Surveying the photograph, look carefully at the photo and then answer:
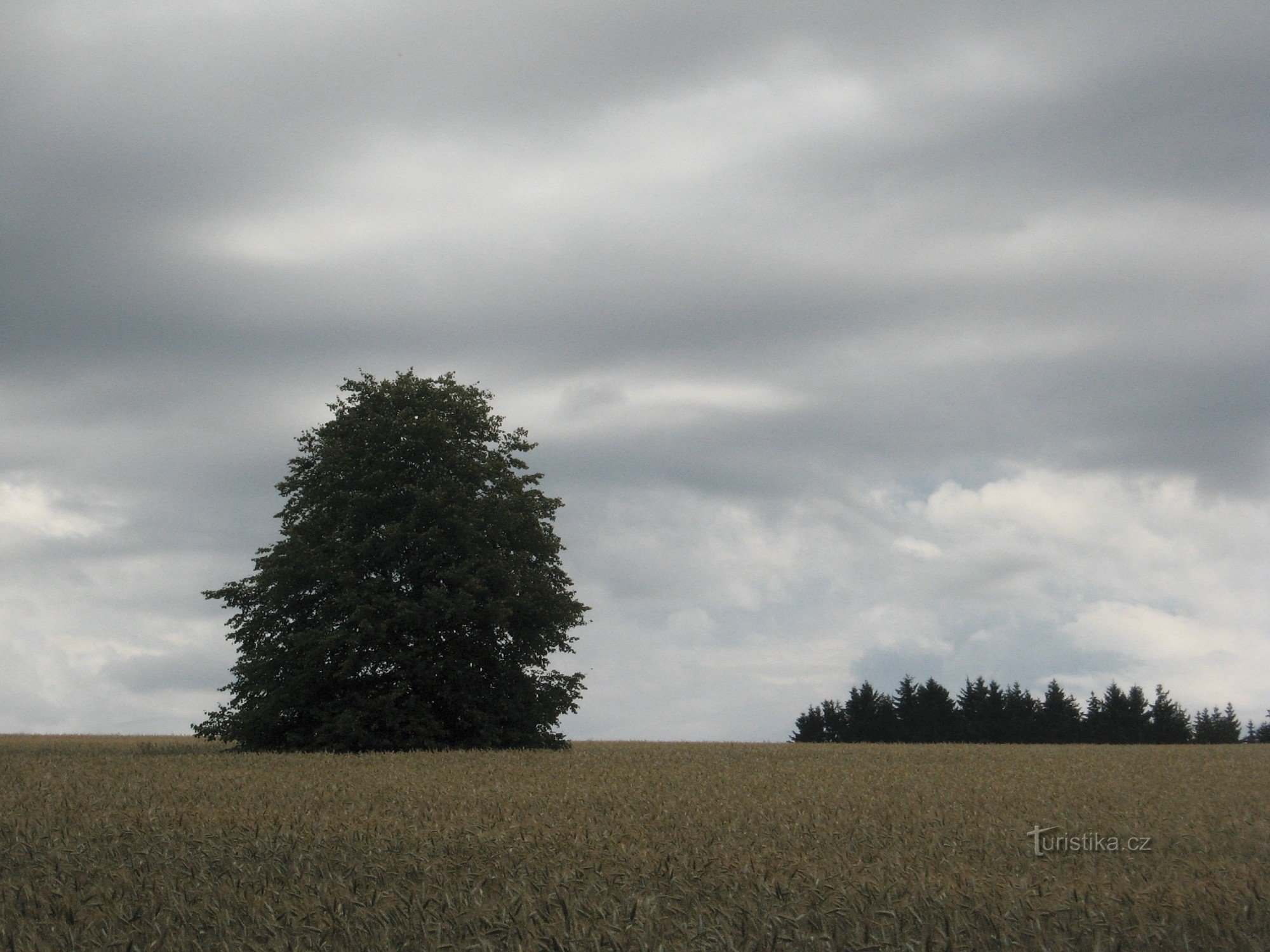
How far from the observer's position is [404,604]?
33656 mm

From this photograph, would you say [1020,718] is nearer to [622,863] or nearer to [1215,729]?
[1215,729]

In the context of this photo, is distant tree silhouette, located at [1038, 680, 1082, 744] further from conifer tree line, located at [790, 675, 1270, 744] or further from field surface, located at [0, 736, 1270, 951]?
field surface, located at [0, 736, 1270, 951]

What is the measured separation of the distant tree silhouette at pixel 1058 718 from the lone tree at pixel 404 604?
168 feet

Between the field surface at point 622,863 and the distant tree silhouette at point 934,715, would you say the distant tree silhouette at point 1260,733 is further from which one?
the field surface at point 622,863

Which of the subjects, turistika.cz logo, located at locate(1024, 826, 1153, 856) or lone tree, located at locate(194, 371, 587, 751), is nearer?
turistika.cz logo, located at locate(1024, 826, 1153, 856)

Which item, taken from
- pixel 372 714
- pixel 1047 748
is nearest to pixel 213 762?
pixel 372 714

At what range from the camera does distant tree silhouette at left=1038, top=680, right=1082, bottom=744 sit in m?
75.9

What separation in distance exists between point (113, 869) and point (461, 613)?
22696mm

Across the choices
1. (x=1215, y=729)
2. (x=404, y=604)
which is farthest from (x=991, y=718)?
(x=404, y=604)

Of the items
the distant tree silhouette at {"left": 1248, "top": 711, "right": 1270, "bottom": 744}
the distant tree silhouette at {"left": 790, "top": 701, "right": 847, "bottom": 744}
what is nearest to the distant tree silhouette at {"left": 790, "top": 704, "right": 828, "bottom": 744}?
the distant tree silhouette at {"left": 790, "top": 701, "right": 847, "bottom": 744}

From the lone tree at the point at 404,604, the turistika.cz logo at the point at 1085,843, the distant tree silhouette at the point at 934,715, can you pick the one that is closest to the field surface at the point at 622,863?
the turistika.cz logo at the point at 1085,843

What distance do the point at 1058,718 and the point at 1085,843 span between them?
69.9 m

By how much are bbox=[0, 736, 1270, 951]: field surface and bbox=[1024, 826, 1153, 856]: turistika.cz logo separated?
0.28ft

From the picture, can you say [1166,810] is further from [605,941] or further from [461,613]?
[461,613]
